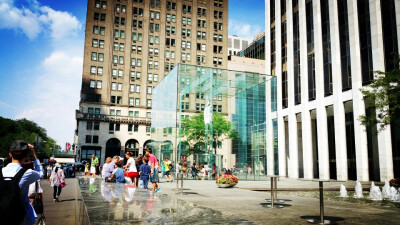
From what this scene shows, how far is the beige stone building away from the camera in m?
67.3

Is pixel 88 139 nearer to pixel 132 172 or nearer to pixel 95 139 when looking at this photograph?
pixel 95 139

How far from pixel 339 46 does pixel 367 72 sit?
4.82 meters

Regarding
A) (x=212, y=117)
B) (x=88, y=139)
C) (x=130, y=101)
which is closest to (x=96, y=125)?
(x=88, y=139)

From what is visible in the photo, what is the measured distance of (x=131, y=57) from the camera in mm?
72000

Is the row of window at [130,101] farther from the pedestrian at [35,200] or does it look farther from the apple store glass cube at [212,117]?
the pedestrian at [35,200]

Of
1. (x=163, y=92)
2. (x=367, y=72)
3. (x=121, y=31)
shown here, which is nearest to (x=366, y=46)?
(x=367, y=72)

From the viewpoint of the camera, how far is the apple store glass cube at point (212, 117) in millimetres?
30312

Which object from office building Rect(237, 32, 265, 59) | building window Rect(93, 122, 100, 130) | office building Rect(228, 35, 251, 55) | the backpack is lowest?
the backpack

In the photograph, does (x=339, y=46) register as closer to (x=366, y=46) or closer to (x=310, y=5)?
(x=366, y=46)

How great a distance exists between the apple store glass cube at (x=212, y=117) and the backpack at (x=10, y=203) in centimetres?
2572

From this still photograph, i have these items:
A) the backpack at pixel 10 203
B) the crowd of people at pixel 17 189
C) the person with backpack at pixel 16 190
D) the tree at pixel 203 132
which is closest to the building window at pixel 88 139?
the tree at pixel 203 132

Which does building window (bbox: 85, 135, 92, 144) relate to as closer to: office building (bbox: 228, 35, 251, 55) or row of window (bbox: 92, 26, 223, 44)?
row of window (bbox: 92, 26, 223, 44)

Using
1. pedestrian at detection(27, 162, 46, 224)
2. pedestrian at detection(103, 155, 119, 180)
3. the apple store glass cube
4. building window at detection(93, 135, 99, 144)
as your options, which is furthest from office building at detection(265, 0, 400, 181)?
building window at detection(93, 135, 99, 144)

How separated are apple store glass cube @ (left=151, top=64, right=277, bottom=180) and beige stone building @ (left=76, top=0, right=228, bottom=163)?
3564 centimetres
